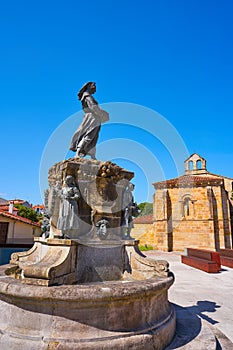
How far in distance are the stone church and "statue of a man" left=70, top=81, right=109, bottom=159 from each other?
19419 mm

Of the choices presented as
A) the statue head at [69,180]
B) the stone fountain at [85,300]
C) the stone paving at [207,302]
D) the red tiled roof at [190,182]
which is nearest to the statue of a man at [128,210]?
the stone fountain at [85,300]

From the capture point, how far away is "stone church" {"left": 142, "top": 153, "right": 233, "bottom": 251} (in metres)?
22.6

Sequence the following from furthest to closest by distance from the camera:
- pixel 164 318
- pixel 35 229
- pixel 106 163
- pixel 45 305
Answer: pixel 35 229, pixel 106 163, pixel 164 318, pixel 45 305

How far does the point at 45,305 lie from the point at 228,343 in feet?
8.92

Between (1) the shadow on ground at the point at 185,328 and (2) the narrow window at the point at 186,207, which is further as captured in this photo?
(2) the narrow window at the point at 186,207

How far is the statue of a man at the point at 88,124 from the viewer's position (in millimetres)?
5234

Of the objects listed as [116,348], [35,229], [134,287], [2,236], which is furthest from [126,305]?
[35,229]

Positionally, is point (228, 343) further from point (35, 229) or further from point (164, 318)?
point (35, 229)

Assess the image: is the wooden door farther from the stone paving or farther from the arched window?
the arched window

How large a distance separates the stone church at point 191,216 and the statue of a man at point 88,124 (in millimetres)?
19419

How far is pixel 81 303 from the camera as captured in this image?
2.61m

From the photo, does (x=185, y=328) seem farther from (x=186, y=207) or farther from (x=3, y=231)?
(x=186, y=207)

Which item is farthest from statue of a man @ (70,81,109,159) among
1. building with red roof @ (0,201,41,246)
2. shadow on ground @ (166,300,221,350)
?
building with red roof @ (0,201,41,246)

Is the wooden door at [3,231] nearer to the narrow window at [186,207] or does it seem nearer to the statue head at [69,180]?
the statue head at [69,180]
